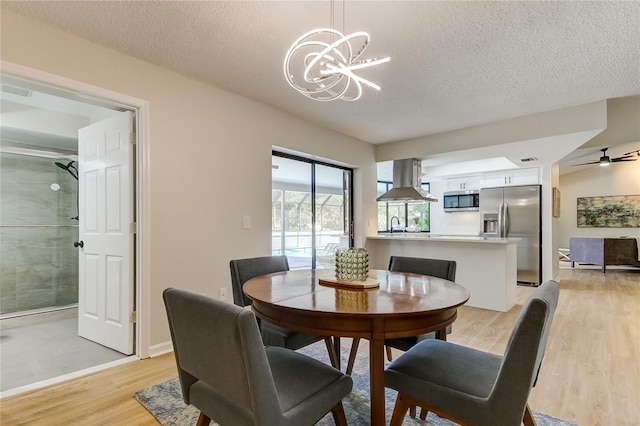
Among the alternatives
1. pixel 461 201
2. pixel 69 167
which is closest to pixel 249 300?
pixel 69 167

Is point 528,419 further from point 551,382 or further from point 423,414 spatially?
point 551,382

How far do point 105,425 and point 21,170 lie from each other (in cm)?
387

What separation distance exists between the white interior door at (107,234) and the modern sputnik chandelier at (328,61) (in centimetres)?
150

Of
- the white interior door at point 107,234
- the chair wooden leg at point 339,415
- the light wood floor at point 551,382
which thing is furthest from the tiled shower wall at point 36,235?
the chair wooden leg at point 339,415

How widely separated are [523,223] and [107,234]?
245 inches

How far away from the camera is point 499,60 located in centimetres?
247

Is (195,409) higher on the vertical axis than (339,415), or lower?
lower

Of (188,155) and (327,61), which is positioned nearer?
(327,61)

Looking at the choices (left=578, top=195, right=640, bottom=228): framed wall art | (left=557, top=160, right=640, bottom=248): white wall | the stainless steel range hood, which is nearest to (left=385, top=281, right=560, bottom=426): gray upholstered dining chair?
the stainless steel range hood

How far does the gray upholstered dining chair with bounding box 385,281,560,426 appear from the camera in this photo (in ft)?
3.34

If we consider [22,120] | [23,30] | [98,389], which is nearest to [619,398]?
[98,389]

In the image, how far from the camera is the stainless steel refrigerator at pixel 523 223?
5.50m

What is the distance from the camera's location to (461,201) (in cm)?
708

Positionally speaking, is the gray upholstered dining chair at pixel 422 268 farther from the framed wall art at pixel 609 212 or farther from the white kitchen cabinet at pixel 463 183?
the framed wall art at pixel 609 212
